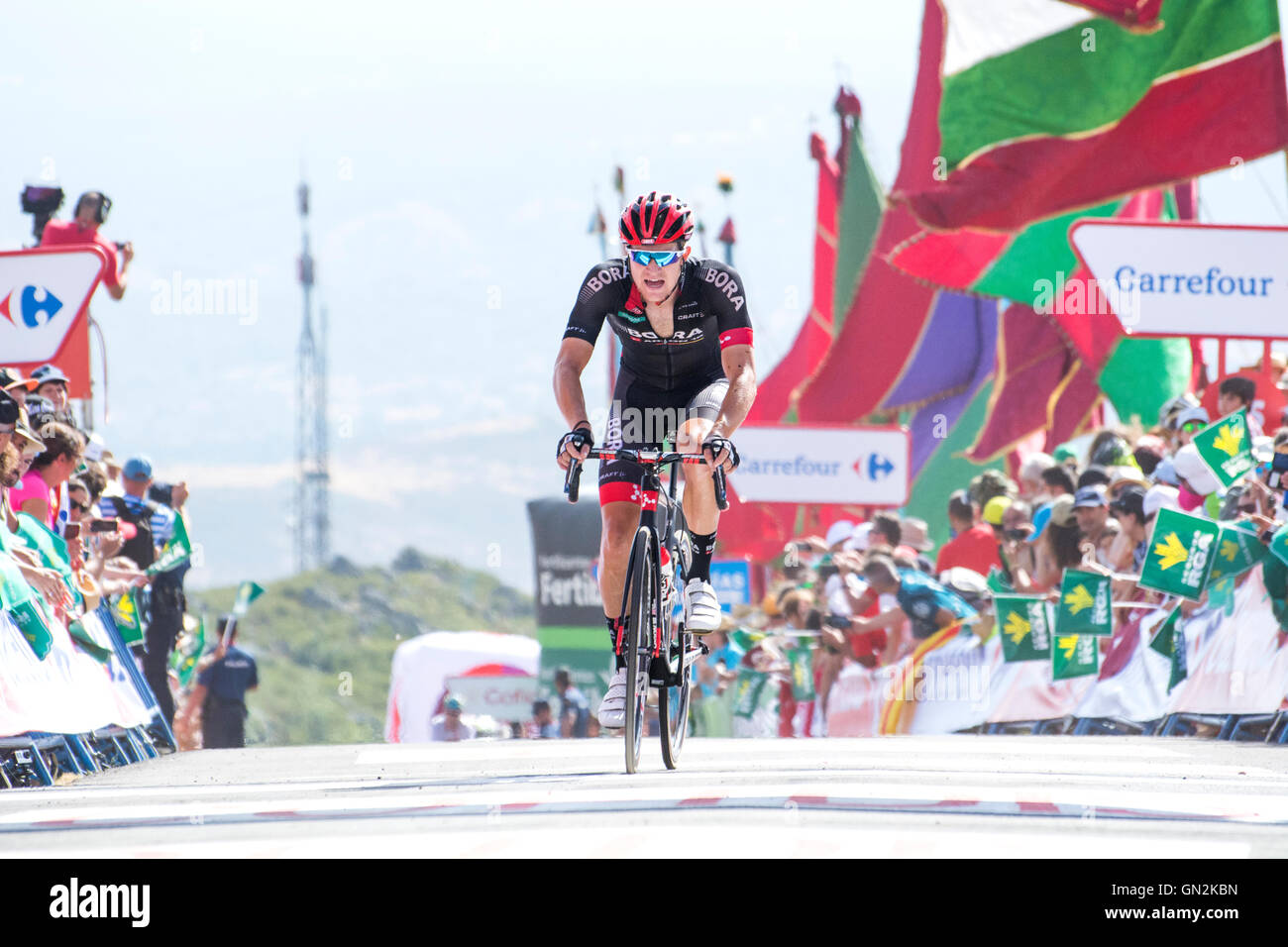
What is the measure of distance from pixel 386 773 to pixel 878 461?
559 inches

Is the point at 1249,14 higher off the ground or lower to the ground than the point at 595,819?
higher

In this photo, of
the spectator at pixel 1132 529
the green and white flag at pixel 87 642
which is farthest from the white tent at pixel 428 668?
the green and white flag at pixel 87 642

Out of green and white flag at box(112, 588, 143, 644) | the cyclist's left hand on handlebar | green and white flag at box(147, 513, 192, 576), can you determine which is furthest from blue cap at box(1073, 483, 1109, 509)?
green and white flag at box(112, 588, 143, 644)

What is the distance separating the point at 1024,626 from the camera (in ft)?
38.8

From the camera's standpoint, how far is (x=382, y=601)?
382 ft

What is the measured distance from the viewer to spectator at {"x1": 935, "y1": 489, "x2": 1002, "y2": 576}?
45.1 ft

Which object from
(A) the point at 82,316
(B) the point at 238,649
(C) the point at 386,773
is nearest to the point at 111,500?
(A) the point at 82,316

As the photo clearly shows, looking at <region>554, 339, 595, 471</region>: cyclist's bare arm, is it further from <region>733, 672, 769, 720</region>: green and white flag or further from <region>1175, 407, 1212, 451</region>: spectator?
<region>733, 672, 769, 720</region>: green and white flag

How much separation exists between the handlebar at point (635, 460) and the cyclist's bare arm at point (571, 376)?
0.89ft

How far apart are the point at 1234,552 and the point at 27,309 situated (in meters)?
7.75

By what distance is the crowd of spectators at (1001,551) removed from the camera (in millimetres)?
11180

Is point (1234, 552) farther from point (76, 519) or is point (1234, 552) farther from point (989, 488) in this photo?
point (76, 519)

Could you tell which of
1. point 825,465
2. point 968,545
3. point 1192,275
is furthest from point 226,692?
point 825,465
